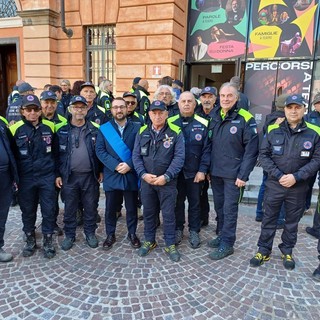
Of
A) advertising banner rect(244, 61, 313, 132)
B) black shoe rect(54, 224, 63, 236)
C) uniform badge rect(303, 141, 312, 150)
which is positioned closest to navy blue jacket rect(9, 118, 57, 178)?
black shoe rect(54, 224, 63, 236)

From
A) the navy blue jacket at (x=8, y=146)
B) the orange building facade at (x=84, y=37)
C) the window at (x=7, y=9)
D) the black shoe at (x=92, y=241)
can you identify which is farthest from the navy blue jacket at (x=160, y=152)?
the window at (x=7, y=9)

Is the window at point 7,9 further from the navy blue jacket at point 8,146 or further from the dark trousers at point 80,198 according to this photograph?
the dark trousers at point 80,198

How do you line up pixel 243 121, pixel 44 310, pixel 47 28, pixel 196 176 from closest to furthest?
pixel 44 310
pixel 243 121
pixel 196 176
pixel 47 28

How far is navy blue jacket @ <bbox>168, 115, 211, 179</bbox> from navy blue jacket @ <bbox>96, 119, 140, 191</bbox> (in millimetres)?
573

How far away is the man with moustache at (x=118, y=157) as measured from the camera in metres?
3.74

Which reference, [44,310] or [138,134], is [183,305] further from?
[138,134]

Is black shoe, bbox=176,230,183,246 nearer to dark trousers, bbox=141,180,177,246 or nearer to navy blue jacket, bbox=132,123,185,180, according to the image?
dark trousers, bbox=141,180,177,246

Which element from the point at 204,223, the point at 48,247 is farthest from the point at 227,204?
the point at 48,247

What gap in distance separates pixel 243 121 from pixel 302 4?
6.62 metres

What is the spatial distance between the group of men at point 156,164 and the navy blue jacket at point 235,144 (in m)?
0.01

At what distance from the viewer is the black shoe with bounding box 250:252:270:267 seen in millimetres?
3542

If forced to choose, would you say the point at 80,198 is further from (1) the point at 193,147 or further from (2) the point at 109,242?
(1) the point at 193,147

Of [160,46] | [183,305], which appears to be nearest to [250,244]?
[183,305]

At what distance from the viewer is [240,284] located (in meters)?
3.20
